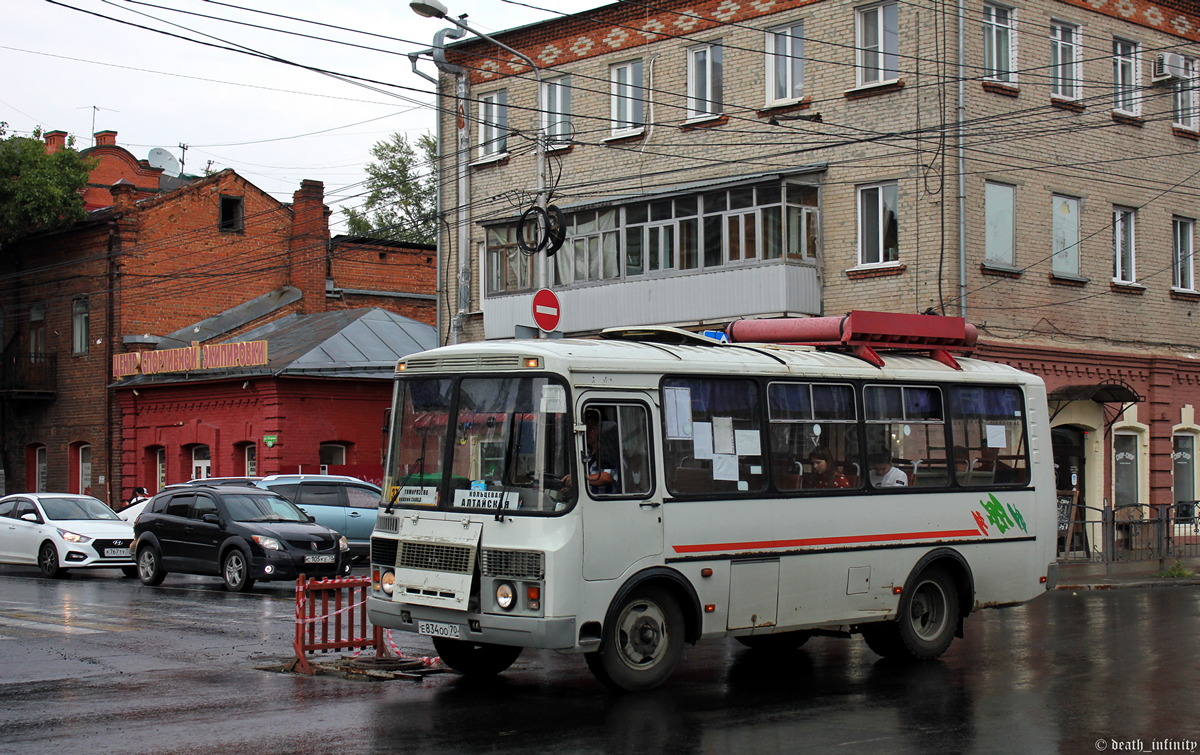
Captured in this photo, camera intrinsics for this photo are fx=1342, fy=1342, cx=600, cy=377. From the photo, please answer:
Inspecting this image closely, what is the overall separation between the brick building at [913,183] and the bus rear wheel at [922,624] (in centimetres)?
1166

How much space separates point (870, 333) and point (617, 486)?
3.70m

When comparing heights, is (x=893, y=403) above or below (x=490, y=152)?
below

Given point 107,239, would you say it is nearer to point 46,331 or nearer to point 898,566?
point 46,331

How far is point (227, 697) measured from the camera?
34.2 ft

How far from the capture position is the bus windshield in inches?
400

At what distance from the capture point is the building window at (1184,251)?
30.6 m

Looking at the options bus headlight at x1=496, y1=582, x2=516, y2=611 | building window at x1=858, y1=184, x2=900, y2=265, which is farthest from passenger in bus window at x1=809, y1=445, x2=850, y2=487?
building window at x1=858, y1=184, x2=900, y2=265

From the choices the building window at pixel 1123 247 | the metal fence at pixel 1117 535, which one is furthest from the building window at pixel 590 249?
A: the metal fence at pixel 1117 535

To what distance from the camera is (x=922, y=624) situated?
42.1 ft

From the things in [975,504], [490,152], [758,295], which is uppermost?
[490,152]

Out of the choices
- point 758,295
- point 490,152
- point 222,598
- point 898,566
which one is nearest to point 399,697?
point 898,566

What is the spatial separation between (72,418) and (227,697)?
35750 millimetres

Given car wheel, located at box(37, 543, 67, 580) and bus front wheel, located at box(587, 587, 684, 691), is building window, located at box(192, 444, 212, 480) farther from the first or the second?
bus front wheel, located at box(587, 587, 684, 691)

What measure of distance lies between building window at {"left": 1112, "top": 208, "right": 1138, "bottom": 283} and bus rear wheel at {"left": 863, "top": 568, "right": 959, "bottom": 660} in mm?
18196
